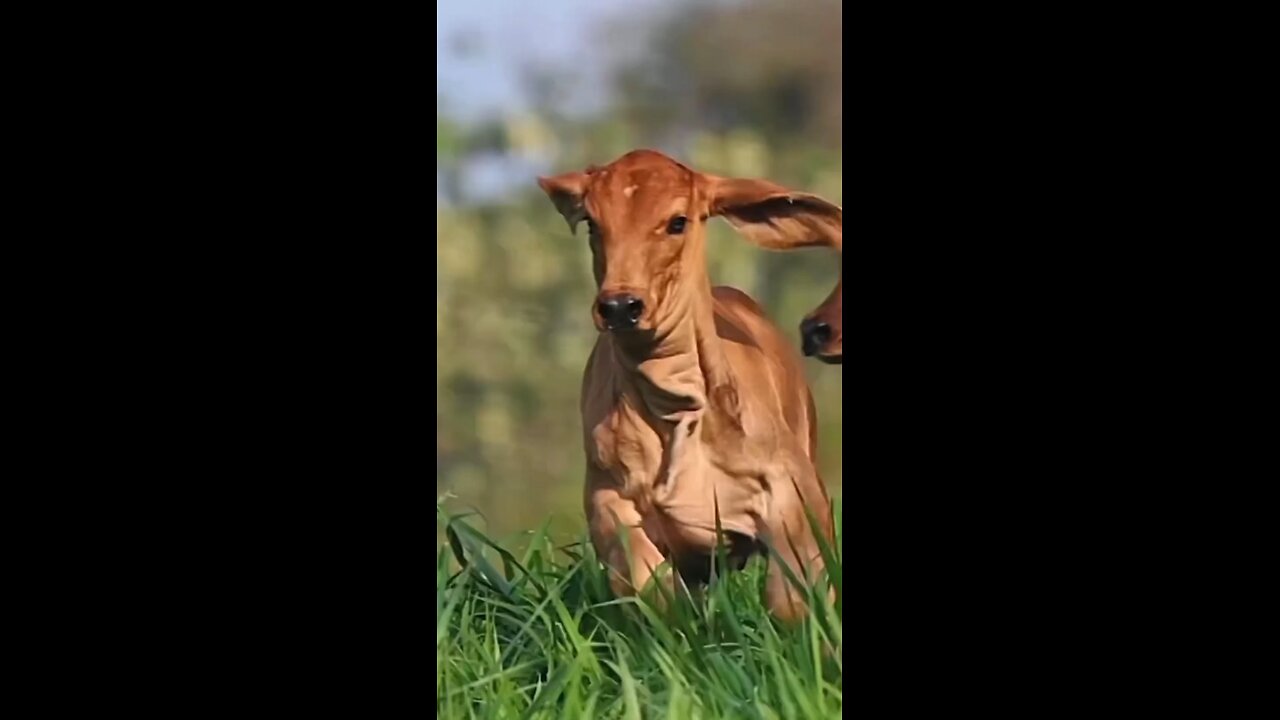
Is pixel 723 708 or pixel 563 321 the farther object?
pixel 563 321

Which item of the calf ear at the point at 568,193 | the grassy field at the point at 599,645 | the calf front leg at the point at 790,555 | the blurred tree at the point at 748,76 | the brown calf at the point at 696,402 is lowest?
the grassy field at the point at 599,645

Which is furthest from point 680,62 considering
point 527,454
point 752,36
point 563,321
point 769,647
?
point 769,647

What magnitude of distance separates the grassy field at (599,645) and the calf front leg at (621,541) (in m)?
0.02

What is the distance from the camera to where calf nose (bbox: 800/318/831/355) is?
6.68 feet

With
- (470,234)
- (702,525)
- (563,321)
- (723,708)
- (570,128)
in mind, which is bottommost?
(723,708)

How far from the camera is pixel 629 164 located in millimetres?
2018

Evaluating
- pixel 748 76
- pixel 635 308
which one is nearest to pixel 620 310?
pixel 635 308

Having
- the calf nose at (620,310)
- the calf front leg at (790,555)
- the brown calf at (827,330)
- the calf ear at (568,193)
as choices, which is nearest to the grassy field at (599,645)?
the calf front leg at (790,555)

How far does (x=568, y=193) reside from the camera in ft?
6.69

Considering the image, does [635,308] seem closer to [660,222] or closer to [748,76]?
[660,222]

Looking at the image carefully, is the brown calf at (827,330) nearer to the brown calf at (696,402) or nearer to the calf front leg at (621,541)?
the brown calf at (696,402)

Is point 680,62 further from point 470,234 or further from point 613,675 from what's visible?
point 613,675

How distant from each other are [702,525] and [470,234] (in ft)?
1.75

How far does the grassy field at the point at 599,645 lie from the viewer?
1.95m
